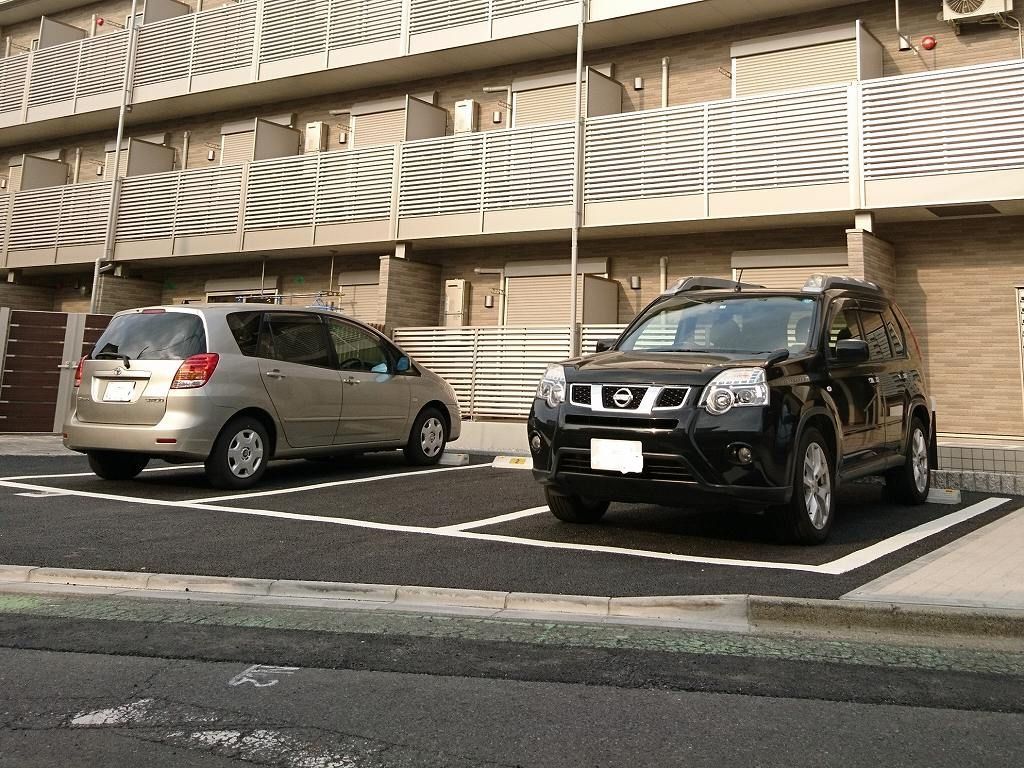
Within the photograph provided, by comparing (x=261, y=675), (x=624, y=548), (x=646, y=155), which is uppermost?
(x=646, y=155)

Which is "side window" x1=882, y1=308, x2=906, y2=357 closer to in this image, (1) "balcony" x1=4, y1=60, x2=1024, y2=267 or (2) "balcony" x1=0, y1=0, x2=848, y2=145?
(1) "balcony" x1=4, y1=60, x2=1024, y2=267

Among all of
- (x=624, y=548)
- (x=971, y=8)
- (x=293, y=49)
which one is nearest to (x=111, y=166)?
(x=293, y=49)

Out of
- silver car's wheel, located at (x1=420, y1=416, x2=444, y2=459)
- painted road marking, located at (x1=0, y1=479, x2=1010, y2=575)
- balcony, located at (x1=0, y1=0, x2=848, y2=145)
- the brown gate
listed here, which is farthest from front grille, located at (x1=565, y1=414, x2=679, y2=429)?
the brown gate

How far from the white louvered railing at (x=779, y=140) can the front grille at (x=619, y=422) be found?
8.61 metres

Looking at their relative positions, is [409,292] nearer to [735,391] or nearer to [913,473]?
[913,473]

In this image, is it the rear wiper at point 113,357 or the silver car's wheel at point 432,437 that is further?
the silver car's wheel at point 432,437

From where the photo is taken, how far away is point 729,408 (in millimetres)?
5324

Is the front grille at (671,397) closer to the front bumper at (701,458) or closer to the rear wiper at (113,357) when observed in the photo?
the front bumper at (701,458)

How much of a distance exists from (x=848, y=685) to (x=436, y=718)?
5.10ft

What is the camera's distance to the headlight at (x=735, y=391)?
533cm

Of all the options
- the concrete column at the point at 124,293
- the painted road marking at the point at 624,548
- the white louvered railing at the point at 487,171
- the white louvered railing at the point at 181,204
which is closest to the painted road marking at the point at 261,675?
the painted road marking at the point at 624,548

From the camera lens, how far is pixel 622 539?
238 inches

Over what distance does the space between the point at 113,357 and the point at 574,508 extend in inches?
187

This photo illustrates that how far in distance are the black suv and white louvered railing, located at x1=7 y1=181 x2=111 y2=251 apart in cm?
1741
